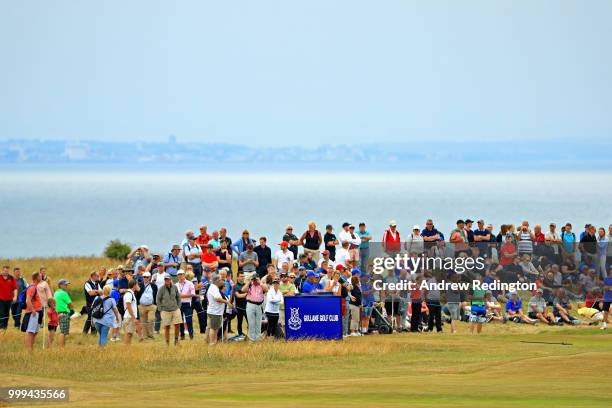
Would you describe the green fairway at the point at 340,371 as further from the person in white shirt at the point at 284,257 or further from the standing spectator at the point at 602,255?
the person in white shirt at the point at 284,257

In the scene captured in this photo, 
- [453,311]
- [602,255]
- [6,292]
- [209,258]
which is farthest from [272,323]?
[602,255]

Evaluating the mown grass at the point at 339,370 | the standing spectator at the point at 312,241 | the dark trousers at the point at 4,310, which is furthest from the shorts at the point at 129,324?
the standing spectator at the point at 312,241

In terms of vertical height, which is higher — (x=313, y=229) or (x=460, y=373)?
(x=313, y=229)

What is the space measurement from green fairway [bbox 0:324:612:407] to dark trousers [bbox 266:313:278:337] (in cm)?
112

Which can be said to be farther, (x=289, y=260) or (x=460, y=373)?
(x=289, y=260)

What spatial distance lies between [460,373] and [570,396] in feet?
12.2

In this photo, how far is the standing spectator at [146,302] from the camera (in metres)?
30.8

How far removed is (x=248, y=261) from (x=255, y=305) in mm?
3819

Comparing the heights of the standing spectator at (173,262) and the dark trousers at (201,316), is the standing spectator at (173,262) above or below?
above

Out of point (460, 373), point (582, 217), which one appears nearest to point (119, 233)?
point (582, 217)

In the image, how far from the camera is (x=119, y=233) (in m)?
146

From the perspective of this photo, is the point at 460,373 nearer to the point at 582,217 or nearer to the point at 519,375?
the point at 519,375

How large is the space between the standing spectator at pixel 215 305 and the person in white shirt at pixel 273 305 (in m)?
1.02

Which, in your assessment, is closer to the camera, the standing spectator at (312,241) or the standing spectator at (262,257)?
the standing spectator at (262,257)
